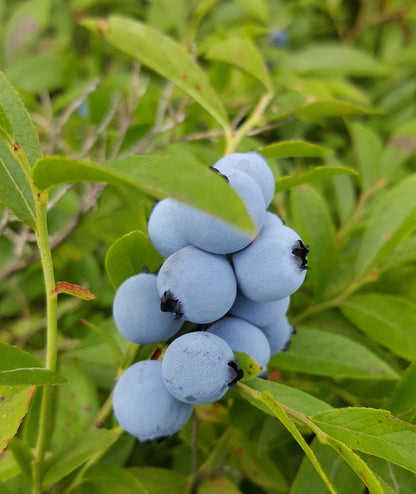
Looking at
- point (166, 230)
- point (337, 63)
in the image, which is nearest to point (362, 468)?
point (166, 230)

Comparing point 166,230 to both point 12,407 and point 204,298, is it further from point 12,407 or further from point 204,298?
point 12,407

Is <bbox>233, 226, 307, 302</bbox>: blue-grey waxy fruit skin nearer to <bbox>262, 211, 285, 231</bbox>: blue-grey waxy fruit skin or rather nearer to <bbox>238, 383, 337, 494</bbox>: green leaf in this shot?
<bbox>262, 211, 285, 231</bbox>: blue-grey waxy fruit skin

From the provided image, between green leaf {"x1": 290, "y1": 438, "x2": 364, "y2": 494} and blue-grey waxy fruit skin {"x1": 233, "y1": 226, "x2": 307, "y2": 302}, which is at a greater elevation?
blue-grey waxy fruit skin {"x1": 233, "y1": 226, "x2": 307, "y2": 302}

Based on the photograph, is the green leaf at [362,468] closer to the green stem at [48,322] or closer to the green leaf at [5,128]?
the green stem at [48,322]

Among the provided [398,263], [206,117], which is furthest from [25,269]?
[398,263]

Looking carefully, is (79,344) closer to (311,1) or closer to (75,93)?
(75,93)

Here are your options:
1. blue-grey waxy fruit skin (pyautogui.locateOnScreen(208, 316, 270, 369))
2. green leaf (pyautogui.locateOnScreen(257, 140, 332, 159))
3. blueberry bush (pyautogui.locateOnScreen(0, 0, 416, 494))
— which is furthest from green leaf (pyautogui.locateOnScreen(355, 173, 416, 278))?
blue-grey waxy fruit skin (pyautogui.locateOnScreen(208, 316, 270, 369))
